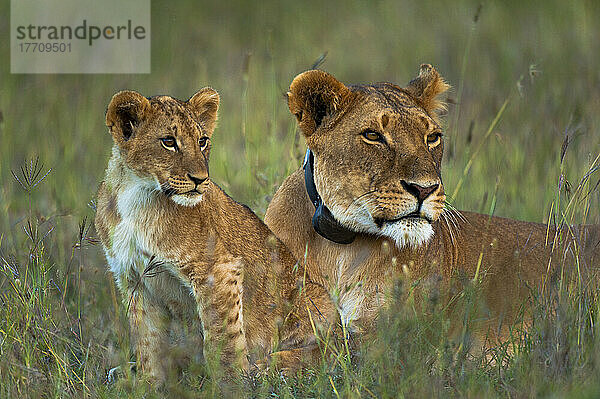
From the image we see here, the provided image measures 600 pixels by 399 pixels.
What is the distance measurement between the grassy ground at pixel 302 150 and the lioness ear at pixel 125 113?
46cm

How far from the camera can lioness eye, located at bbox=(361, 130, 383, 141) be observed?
176 inches

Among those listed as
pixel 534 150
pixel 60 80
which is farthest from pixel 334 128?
pixel 60 80

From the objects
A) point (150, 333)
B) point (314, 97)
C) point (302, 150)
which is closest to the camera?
point (314, 97)

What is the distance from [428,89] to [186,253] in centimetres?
146

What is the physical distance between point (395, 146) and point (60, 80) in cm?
616

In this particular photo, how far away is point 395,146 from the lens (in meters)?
4.42

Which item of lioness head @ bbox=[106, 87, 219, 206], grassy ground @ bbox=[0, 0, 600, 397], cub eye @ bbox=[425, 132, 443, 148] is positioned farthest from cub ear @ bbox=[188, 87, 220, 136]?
cub eye @ bbox=[425, 132, 443, 148]

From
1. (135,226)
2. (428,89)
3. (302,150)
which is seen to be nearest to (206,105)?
(135,226)

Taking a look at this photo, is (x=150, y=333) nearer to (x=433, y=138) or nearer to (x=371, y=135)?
(x=371, y=135)

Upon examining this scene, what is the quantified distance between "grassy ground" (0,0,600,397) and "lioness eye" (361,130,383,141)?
0.68 metres

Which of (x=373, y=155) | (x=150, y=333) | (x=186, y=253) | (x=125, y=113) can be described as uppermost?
(x=125, y=113)

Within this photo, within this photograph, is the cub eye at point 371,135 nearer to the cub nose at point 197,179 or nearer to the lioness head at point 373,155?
the lioness head at point 373,155

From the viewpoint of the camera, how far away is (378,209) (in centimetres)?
435

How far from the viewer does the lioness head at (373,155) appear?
4293 millimetres
